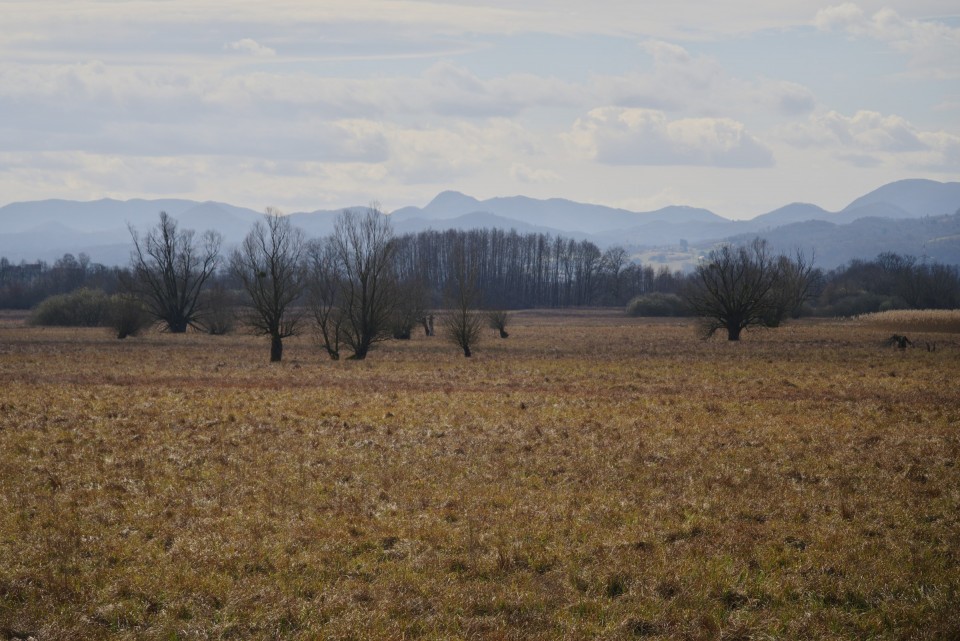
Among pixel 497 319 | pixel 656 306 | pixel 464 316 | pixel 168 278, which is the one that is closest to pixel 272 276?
pixel 464 316

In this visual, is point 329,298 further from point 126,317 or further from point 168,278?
point 168,278

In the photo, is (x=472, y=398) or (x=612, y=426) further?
(x=472, y=398)

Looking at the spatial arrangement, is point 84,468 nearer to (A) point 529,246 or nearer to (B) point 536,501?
(B) point 536,501

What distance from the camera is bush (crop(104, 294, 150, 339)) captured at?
59.6m

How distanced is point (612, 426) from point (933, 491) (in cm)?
728

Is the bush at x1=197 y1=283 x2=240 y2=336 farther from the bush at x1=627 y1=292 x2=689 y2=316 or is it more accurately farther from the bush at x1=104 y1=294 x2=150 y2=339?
the bush at x1=627 y1=292 x2=689 y2=316

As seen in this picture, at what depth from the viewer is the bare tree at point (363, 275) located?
143ft

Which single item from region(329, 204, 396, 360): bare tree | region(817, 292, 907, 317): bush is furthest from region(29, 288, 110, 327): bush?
region(817, 292, 907, 317): bush

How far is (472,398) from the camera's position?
2423 centimetres

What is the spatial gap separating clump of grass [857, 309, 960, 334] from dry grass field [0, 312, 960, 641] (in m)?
40.2

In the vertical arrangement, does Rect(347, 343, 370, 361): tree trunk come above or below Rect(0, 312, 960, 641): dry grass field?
above

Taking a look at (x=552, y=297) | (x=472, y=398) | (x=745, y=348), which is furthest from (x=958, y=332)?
(x=552, y=297)

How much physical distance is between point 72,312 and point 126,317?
20.6 m

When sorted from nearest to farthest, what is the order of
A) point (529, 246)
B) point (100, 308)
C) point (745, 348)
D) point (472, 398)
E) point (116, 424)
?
point (116, 424) → point (472, 398) → point (745, 348) → point (100, 308) → point (529, 246)
